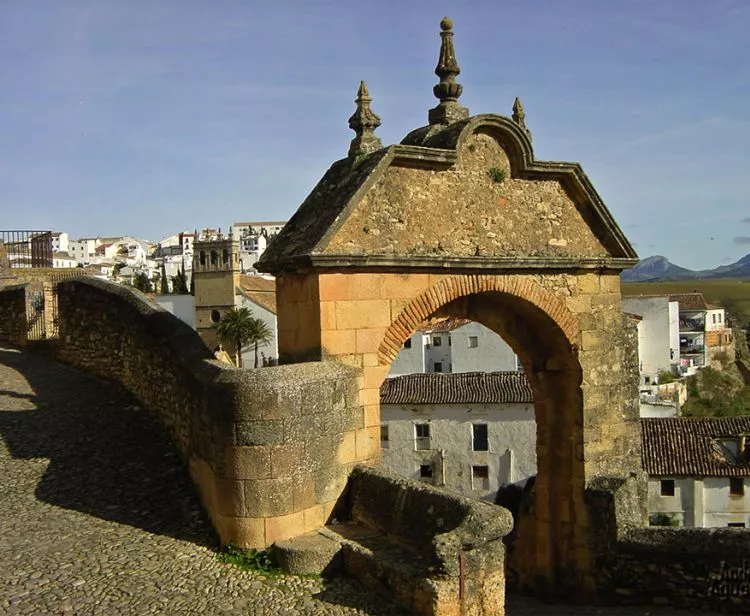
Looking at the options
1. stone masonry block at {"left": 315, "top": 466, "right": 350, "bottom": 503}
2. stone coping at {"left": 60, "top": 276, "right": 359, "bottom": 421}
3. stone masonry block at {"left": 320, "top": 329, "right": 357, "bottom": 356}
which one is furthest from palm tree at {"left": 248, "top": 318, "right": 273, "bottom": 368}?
stone masonry block at {"left": 315, "top": 466, "right": 350, "bottom": 503}

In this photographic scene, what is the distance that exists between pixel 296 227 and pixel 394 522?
11.7 ft

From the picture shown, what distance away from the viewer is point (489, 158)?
9.55 metres

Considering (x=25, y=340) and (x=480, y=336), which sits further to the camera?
(x=480, y=336)

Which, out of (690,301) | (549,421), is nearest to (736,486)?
(549,421)

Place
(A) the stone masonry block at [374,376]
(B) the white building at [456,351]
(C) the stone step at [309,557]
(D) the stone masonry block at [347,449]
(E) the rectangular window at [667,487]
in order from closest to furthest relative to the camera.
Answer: (C) the stone step at [309,557]
(D) the stone masonry block at [347,449]
(A) the stone masonry block at [374,376]
(E) the rectangular window at [667,487]
(B) the white building at [456,351]

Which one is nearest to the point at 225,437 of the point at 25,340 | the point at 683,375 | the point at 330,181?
the point at 330,181

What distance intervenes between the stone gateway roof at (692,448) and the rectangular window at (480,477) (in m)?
5.69

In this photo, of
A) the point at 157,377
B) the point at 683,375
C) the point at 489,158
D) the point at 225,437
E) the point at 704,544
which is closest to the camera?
the point at 225,437

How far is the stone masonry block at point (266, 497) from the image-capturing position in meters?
6.80

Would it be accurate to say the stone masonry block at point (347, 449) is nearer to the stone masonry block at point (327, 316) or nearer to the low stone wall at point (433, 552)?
the low stone wall at point (433, 552)

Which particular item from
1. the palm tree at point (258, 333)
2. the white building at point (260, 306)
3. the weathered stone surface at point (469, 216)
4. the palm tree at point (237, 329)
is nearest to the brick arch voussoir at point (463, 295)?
the weathered stone surface at point (469, 216)

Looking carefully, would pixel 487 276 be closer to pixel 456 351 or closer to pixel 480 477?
pixel 480 477

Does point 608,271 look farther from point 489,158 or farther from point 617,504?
point 617,504

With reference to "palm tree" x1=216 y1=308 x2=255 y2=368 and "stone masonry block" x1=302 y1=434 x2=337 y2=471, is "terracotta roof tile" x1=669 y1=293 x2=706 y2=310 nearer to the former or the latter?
"palm tree" x1=216 y1=308 x2=255 y2=368
